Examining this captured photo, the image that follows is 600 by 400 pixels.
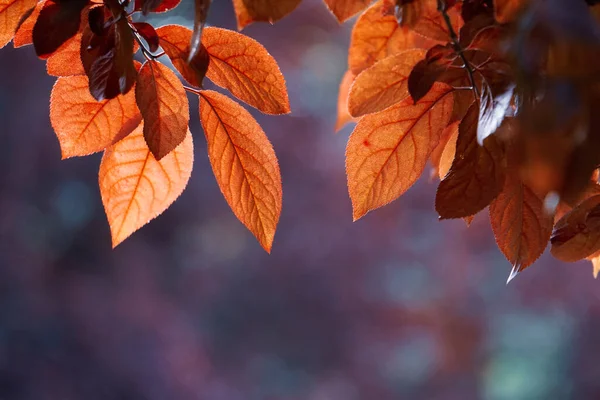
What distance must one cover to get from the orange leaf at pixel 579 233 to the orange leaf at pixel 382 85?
158 millimetres

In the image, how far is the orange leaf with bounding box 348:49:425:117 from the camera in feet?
1.57

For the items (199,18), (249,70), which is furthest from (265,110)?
(199,18)

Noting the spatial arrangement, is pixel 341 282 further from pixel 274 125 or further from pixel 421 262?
pixel 274 125

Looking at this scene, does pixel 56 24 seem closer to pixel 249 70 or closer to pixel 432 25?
pixel 249 70

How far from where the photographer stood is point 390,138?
0.49 m

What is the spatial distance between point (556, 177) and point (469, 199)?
200mm

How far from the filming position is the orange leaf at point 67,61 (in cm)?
47

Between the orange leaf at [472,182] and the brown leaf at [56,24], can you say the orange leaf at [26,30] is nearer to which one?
the brown leaf at [56,24]

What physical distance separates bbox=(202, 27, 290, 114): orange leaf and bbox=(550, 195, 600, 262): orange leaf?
232 millimetres

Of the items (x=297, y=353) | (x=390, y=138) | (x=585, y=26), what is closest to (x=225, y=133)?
(x=390, y=138)

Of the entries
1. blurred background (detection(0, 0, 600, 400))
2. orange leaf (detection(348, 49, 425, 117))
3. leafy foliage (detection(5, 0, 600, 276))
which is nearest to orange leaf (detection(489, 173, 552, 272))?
leafy foliage (detection(5, 0, 600, 276))

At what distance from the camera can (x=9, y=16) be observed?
1.49 feet

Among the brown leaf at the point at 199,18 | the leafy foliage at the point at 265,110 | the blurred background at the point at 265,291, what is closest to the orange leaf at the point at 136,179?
the leafy foliage at the point at 265,110

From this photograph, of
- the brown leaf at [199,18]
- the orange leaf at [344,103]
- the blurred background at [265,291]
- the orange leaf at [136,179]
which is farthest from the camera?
the blurred background at [265,291]
